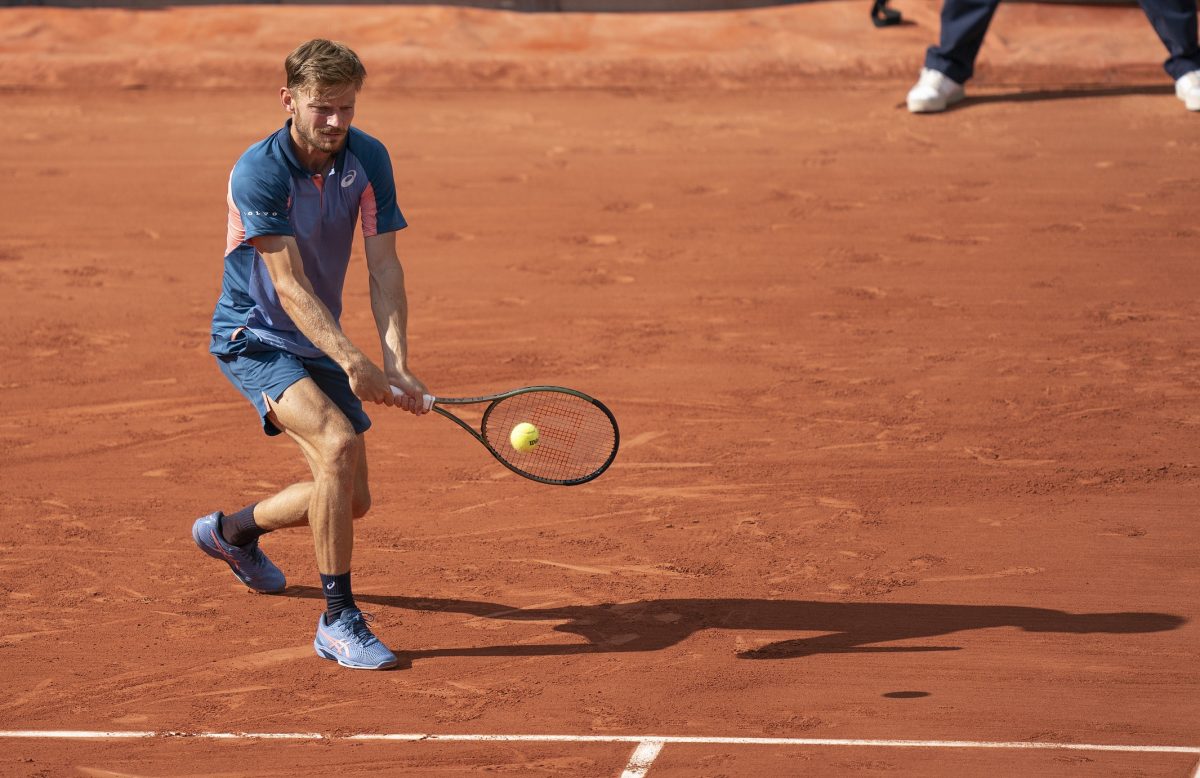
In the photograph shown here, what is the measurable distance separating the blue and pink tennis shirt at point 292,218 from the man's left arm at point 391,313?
3.1 inches

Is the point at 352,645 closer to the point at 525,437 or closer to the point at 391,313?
the point at 525,437

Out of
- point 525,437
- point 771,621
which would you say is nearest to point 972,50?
point 771,621

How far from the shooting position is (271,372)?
5.29 meters

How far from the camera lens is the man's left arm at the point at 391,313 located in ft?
17.1

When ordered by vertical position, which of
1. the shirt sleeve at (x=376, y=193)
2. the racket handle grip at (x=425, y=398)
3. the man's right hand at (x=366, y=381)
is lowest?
the racket handle grip at (x=425, y=398)

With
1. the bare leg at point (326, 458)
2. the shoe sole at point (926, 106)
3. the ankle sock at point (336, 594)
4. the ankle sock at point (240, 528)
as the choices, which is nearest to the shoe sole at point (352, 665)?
the ankle sock at point (336, 594)

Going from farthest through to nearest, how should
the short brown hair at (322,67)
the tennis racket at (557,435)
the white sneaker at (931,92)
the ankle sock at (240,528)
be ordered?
1. the white sneaker at (931,92)
2. the tennis racket at (557,435)
3. the ankle sock at (240,528)
4. the short brown hair at (322,67)

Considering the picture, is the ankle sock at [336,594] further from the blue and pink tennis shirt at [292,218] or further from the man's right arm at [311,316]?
the blue and pink tennis shirt at [292,218]

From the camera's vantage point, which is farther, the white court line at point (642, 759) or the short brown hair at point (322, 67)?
the short brown hair at point (322, 67)

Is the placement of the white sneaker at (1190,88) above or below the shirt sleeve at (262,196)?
above

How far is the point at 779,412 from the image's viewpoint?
795 centimetres

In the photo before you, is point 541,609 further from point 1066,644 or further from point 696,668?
point 1066,644

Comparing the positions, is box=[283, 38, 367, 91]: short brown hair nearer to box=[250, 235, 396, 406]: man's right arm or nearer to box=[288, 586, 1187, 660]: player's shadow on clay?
box=[250, 235, 396, 406]: man's right arm

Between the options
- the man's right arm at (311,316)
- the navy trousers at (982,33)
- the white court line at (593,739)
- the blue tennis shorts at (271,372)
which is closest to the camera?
the white court line at (593,739)
